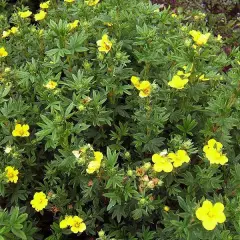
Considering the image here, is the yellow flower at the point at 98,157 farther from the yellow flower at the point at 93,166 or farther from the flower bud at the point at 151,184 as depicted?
the flower bud at the point at 151,184

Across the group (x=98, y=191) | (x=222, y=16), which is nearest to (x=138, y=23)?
(x=98, y=191)

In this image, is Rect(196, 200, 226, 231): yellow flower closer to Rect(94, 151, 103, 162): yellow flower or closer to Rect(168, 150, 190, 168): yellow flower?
Rect(168, 150, 190, 168): yellow flower

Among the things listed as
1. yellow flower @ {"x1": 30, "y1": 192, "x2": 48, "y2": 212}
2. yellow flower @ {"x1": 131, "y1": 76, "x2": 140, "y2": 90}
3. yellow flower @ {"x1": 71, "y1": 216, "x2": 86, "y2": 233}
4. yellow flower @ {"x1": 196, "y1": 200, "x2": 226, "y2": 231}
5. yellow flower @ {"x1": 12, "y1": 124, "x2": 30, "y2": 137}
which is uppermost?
yellow flower @ {"x1": 131, "y1": 76, "x2": 140, "y2": 90}

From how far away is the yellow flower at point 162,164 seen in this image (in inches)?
73.9

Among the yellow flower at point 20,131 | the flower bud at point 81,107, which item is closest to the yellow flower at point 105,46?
the flower bud at point 81,107

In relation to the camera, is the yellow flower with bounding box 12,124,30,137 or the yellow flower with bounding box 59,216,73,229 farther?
the yellow flower with bounding box 12,124,30,137

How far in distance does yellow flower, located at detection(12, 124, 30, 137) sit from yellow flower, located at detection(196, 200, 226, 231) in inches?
40.7

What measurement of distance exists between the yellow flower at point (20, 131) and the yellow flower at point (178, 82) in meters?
0.83

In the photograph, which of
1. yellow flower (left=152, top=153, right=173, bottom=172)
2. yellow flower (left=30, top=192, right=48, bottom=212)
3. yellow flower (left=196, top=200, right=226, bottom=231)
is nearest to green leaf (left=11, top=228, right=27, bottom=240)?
yellow flower (left=30, top=192, right=48, bottom=212)

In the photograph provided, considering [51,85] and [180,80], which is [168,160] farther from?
[51,85]

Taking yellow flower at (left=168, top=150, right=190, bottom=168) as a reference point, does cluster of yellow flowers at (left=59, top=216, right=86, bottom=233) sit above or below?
below

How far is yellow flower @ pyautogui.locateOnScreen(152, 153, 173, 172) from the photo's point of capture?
A: 1.88 m

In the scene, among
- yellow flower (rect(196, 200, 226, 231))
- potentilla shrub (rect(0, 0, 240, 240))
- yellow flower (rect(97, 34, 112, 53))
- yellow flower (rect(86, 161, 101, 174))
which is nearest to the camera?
yellow flower (rect(196, 200, 226, 231))

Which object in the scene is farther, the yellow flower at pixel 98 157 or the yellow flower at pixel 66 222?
the yellow flower at pixel 66 222
